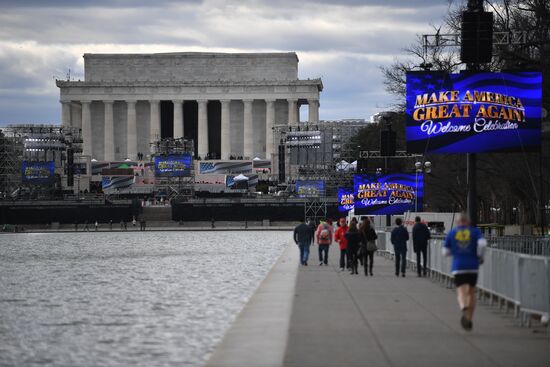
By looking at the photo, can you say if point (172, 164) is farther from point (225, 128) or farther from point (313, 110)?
point (313, 110)

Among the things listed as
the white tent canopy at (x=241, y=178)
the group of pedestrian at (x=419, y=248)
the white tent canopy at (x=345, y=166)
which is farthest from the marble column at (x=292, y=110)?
the group of pedestrian at (x=419, y=248)

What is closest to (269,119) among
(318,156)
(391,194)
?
(318,156)

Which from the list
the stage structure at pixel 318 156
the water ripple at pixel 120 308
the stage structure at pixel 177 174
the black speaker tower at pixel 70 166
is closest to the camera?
the water ripple at pixel 120 308

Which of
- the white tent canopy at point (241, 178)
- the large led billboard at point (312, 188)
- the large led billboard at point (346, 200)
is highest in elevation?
the white tent canopy at point (241, 178)

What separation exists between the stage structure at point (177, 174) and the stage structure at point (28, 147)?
9.86 meters

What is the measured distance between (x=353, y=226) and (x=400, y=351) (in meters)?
21.0

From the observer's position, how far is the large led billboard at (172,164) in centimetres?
12694

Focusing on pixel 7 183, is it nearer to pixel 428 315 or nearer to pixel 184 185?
pixel 184 185

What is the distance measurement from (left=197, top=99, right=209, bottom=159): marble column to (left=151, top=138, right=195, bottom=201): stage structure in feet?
132

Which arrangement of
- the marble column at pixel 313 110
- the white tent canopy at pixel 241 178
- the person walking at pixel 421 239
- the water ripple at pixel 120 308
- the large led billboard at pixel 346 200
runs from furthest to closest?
the marble column at pixel 313 110 → the white tent canopy at pixel 241 178 → the large led billboard at pixel 346 200 → the person walking at pixel 421 239 → the water ripple at pixel 120 308

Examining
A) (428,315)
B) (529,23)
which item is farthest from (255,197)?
(428,315)

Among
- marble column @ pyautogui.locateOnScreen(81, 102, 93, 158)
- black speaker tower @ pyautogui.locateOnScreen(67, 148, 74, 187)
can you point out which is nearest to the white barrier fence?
black speaker tower @ pyautogui.locateOnScreen(67, 148, 74, 187)

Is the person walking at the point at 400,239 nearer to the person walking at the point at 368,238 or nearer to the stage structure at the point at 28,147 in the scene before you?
the person walking at the point at 368,238

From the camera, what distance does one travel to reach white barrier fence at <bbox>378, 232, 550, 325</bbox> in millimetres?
19672
